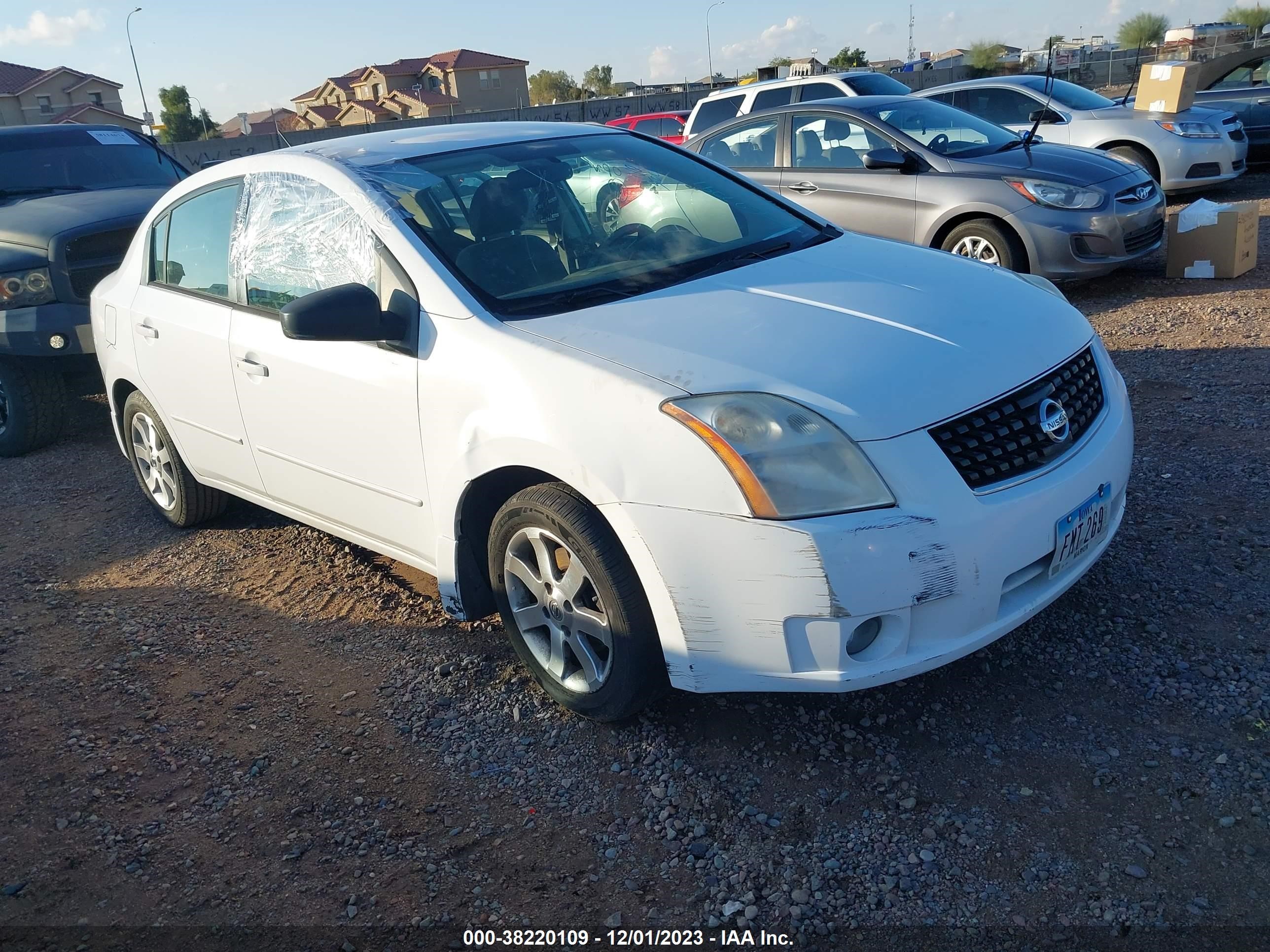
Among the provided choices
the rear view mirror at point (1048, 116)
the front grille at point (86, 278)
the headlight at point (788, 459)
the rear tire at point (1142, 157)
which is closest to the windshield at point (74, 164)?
the front grille at point (86, 278)

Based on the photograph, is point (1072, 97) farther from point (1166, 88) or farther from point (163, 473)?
point (163, 473)

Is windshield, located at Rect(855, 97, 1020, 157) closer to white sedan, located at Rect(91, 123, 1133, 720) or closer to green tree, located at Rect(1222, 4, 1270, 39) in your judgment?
white sedan, located at Rect(91, 123, 1133, 720)

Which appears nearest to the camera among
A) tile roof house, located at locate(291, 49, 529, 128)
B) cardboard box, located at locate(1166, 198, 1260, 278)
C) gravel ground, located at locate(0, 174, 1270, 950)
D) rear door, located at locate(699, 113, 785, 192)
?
gravel ground, located at locate(0, 174, 1270, 950)

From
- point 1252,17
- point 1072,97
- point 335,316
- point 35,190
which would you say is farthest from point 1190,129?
point 1252,17

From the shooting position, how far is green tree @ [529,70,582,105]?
263 feet

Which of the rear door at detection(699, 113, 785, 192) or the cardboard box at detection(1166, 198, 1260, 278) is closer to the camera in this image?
the cardboard box at detection(1166, 198, 1260, 278)

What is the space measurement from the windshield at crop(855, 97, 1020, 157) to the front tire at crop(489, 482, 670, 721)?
19.7ft

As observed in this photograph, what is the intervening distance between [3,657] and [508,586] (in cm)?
215

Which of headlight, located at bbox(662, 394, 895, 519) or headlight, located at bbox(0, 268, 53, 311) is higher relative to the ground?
headlight, located at bbox(0, 268, 53, 311)

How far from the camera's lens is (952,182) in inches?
294

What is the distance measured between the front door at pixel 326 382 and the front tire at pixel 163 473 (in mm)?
995

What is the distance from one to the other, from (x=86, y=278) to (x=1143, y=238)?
7217 mm

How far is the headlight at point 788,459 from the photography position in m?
2.48

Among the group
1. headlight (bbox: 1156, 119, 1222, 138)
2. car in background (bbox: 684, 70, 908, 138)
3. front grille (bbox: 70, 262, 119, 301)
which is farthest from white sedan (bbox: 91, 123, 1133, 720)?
headlight (bbox: 1156, 119, 1222, 138)
